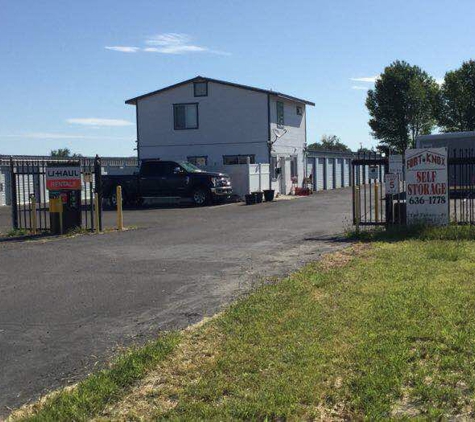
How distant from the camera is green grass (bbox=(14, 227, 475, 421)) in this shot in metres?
4.57

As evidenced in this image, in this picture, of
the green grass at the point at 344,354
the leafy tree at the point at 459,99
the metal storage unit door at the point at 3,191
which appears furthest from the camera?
the leafy tree at the point at 459,99

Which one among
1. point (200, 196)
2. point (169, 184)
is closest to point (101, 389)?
point (200, 196)

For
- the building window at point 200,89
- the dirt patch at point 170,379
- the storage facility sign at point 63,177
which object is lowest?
the dirt patch at point 170,379

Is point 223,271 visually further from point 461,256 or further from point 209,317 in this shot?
point 461,256

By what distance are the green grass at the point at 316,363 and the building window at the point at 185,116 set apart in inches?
1151

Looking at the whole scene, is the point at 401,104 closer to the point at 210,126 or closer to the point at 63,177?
the point at 210,126

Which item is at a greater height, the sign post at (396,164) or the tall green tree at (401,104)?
the tall green tree at (401,104)

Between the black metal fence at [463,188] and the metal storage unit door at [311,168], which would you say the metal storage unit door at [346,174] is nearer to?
the metal storage unit door at [311,168]

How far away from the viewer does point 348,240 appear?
14.3m

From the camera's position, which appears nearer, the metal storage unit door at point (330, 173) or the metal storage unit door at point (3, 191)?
the metal storage unit door at point (3, 191)

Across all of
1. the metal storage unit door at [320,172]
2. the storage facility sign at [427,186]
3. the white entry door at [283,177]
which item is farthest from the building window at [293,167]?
the storage facility sign at [427,186]

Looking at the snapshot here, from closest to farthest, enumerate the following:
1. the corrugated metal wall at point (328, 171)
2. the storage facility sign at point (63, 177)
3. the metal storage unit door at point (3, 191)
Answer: the storage facility sign at point (63, 177), the metal storage unit door at point (3, 191), the corrugated metal wall at point (328, 171)

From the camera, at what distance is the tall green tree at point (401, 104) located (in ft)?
215

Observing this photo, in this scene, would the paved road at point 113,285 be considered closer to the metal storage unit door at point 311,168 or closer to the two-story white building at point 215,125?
the two-story white building at point 215,125
